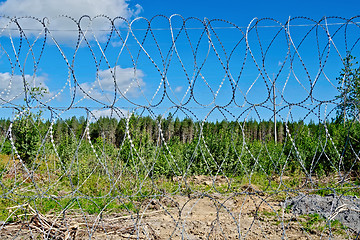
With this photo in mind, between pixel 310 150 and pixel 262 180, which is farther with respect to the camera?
pixel 310 150

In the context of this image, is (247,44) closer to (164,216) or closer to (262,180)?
(164,216)

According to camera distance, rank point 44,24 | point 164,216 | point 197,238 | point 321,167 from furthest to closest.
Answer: point 321,167
point 164,216
point 197,238
point 44,24

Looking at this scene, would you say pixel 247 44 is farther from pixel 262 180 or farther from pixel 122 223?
pixel 262 180

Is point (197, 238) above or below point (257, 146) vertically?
below

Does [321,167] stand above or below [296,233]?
above

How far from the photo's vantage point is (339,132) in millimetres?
10727

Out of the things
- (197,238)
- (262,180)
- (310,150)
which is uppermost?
(310,150)

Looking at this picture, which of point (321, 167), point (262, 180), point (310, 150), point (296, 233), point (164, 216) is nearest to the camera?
point (296, 233)

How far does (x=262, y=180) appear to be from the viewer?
9.31 metres

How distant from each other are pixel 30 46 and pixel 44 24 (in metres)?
0.32

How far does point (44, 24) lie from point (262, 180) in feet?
23.2

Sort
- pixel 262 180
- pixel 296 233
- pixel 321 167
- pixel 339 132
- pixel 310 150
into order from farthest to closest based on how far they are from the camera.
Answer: pixel 310 150, pixel 339 132, pixel 321 167, pixel 262 180, pixel 296 233

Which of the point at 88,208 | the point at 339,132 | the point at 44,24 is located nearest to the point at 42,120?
the point at 88,208

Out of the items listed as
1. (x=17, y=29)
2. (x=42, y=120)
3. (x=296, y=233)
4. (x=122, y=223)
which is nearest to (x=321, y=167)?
(x=296, y=233)
